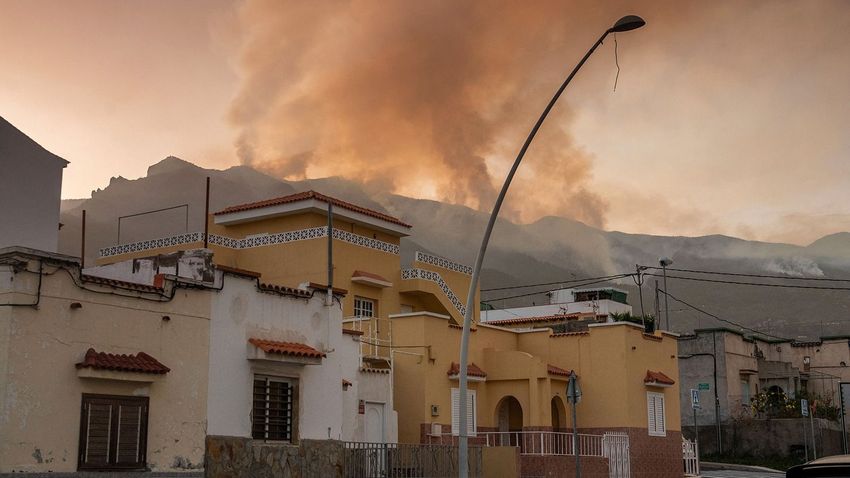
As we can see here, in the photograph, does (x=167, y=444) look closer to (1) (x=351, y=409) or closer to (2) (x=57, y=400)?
(2) (x=57, y=400)

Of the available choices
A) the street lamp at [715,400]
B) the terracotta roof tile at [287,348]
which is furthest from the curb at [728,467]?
the terracotta roof tile at [287,348]

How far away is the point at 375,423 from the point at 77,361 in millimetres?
12727

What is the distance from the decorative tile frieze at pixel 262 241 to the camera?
39.8 meters

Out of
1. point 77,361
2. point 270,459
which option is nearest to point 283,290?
point 270,459

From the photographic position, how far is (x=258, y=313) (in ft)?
73.3

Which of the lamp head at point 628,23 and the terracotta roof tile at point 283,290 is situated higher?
the lamp head at point 628,23

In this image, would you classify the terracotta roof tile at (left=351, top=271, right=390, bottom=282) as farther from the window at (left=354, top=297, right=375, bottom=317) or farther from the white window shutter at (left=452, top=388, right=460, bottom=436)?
the white window shutter at (left=452, top=388, right=460, bottom=436)

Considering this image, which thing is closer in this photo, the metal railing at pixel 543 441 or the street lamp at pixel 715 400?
the metal railing at pixel 543 441

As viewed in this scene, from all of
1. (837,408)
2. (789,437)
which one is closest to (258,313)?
(789,437)

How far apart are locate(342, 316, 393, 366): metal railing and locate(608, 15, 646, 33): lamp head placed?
47.2 feet

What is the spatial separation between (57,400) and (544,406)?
1956 cm

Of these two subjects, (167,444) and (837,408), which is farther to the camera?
(837,408)

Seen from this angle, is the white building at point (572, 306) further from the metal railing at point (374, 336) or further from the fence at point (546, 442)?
the metal railing at point (374, 336)

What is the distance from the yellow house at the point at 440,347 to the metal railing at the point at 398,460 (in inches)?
145
